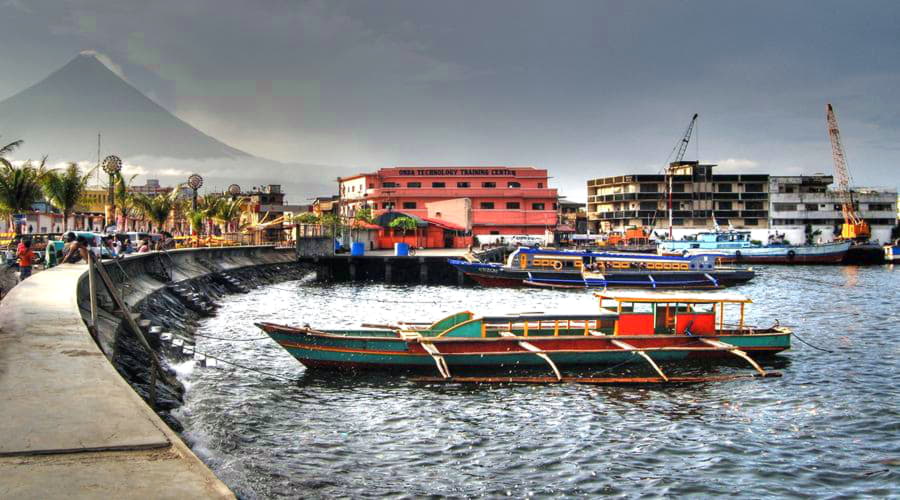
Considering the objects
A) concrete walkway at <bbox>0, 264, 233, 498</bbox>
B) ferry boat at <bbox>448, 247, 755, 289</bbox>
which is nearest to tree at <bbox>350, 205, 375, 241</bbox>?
ferry boat at <bbox>448, 247, 755, 289</bbox>

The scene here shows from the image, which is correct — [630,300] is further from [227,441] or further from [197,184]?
[197,184]

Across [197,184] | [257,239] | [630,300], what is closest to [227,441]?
[630,300]

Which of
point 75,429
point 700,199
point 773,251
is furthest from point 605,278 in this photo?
point 700,199

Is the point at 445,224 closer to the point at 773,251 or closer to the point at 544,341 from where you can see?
the point at 773,251

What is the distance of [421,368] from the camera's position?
22516 millimetres

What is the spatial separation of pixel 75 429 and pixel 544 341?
16.2m

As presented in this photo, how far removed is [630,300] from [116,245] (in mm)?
31913

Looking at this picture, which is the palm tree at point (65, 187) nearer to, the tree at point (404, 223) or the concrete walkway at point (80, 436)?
the tree at point (404, 223)

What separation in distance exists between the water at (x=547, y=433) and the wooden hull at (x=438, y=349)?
692 mm

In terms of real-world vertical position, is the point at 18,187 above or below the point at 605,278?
above

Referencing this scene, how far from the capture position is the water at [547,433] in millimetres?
13812

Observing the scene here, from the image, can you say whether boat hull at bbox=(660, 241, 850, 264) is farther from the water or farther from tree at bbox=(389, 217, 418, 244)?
the water

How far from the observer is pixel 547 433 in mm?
16953

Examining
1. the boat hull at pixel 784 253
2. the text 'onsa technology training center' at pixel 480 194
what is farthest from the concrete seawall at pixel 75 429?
the text 'onsa technology training center' at pixel 480 194
